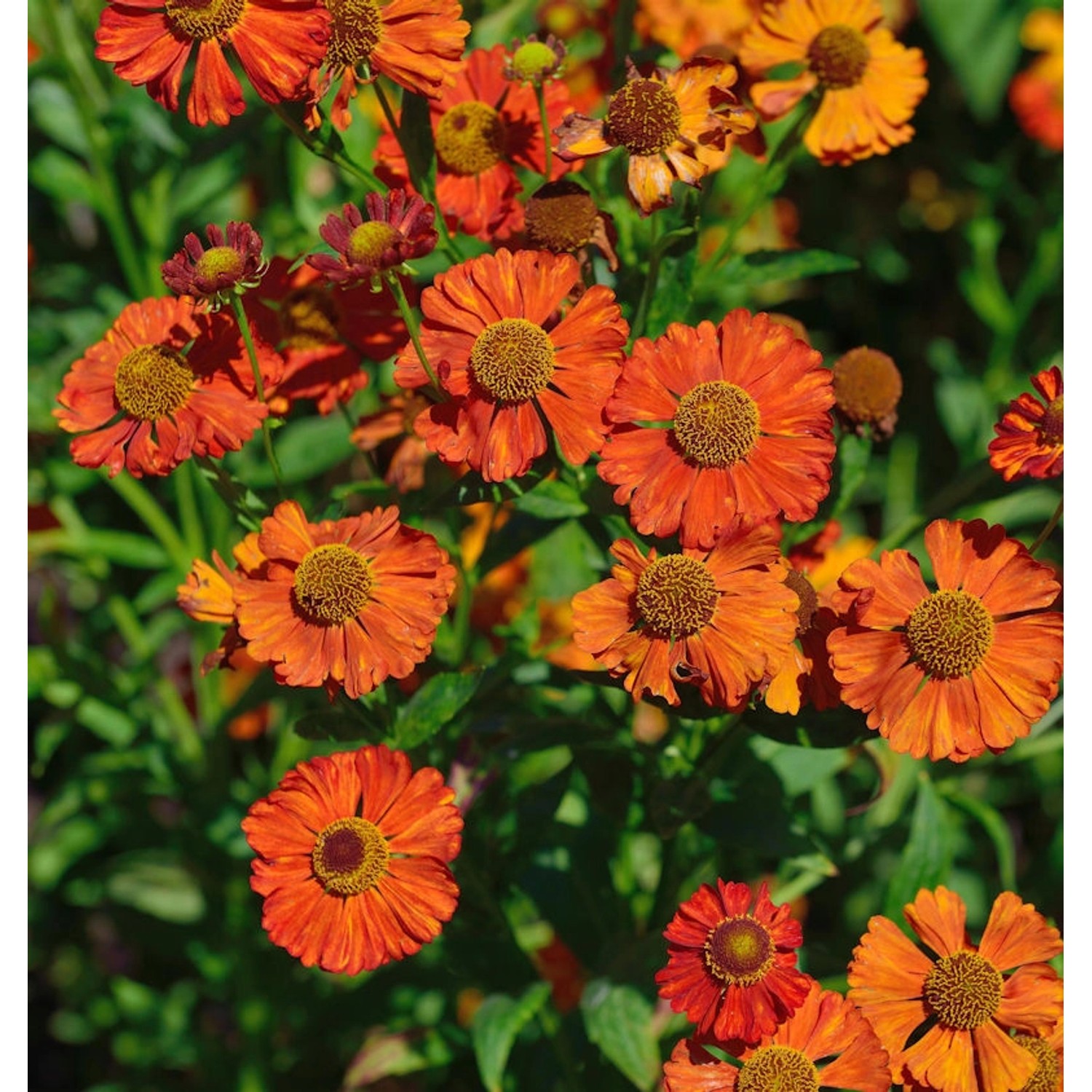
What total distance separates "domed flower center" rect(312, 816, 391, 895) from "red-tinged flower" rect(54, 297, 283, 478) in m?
0.34

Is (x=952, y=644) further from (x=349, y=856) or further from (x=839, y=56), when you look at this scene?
(x=839, y=56)

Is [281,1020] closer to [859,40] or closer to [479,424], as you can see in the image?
[479,424]

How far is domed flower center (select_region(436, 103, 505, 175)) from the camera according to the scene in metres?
1.32

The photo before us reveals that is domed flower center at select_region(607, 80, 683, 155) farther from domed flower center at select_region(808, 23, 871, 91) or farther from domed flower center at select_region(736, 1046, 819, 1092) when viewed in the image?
domed flower center at select_region(736, 1046, 819, 1092)

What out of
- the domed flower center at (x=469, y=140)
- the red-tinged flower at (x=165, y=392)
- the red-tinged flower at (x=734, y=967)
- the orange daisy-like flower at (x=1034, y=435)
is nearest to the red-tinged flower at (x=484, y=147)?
the domed flower center at (x=469, y=140)

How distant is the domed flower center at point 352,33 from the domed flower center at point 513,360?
0.87 ft

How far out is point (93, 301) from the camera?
6.85 ft

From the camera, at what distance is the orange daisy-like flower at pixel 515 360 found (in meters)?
1.13

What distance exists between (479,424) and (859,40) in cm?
67

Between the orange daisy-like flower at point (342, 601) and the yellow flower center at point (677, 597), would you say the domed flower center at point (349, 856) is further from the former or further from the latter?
the yellow flower center at point (677, 597)

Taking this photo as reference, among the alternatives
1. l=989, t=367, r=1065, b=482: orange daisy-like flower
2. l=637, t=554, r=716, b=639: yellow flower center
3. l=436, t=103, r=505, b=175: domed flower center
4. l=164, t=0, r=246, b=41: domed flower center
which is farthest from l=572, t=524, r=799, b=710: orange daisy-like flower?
l=164, t=0, r=246, b=41: domed flower center

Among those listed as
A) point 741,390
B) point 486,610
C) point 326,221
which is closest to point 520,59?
point 326,221

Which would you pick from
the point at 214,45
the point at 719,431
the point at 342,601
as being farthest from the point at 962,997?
the point at 214,45

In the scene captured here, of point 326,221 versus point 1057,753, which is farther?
point 1057,753
